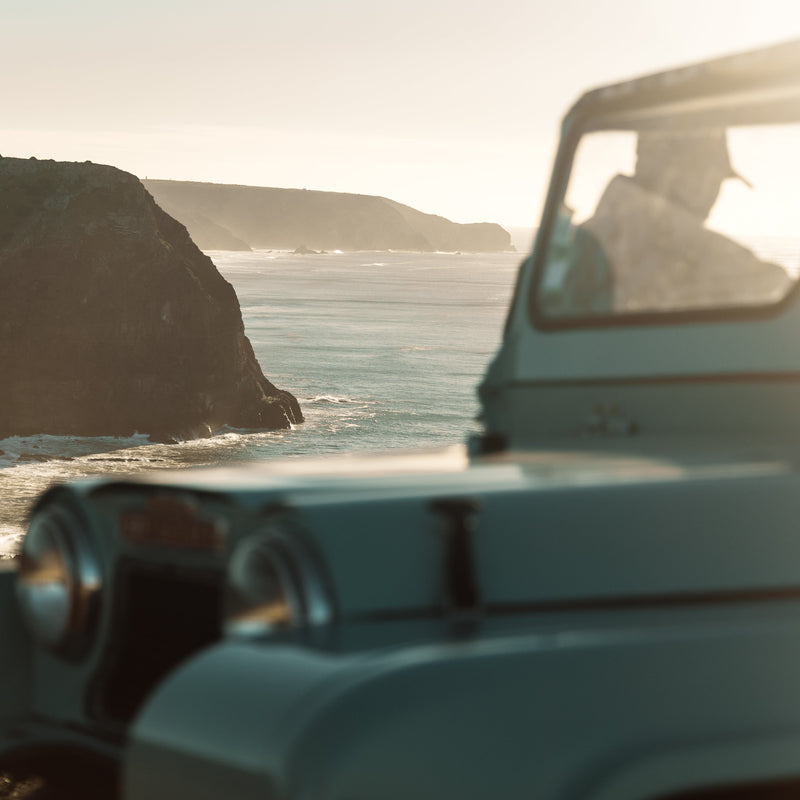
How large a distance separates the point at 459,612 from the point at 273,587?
0.38 metres

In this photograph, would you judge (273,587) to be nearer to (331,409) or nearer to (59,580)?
(59,580)

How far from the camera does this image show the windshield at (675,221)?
427cm

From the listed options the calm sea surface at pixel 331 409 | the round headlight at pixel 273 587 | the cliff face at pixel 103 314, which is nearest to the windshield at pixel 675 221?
the round headlight at pixel 273 587

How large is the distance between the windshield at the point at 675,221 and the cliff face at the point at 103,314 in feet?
302

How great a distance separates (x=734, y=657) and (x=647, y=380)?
1582 mm

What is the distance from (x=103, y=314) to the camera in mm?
97125

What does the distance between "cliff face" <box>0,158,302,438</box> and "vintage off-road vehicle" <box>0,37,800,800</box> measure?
9301cm

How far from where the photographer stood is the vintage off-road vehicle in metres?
2.54

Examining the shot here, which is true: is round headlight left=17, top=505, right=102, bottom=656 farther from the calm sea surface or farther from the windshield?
the calm sea surface

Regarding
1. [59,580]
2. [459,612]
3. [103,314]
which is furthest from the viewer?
[103,314]

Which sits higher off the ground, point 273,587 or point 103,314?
point 273,587

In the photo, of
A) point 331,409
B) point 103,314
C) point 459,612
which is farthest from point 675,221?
point 331,409

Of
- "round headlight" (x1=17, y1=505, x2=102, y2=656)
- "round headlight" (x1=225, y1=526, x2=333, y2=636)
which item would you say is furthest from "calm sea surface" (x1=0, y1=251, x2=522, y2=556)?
"round headlight" (x1=225, y1=526, x2=333, y2=636)

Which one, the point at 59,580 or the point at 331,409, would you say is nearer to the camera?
the point at 59,580
